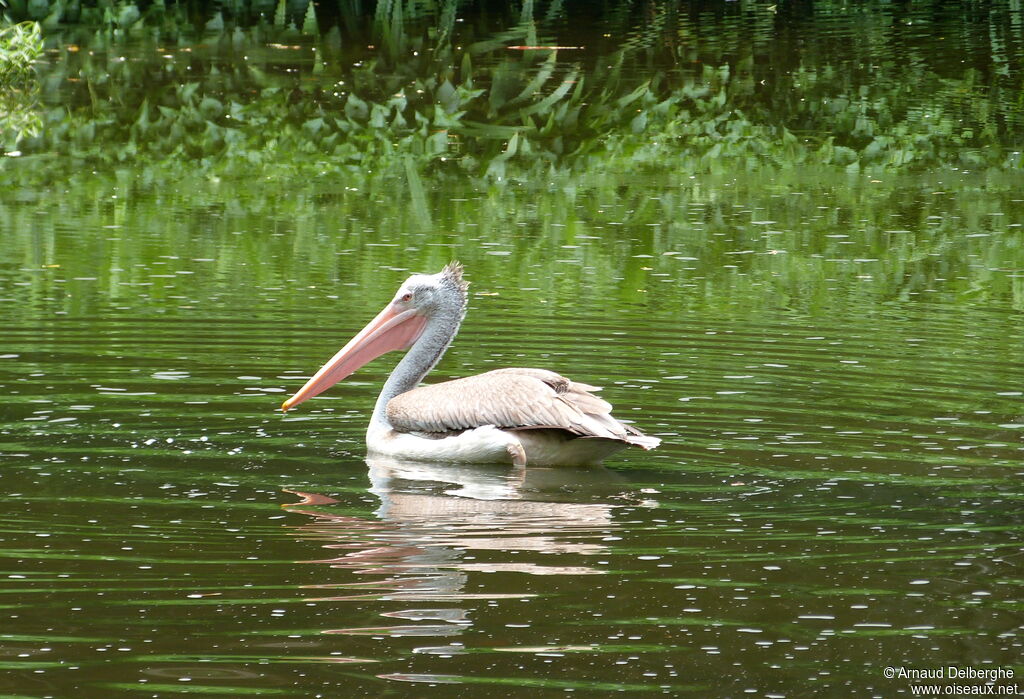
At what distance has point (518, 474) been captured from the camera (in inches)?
305

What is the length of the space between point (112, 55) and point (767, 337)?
15901mm

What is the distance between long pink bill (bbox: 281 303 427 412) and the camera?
28.2ft

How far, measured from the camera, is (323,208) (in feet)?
48.9

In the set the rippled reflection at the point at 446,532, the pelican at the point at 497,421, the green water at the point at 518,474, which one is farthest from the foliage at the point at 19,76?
the rippled reflection at the point at 446,532

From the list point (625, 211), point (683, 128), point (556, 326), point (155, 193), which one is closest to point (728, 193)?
Answer: point (625, 211)

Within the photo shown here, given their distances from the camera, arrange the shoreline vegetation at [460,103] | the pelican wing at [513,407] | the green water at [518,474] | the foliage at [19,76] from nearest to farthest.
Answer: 1. the green water at [518,474]
2. the pelican wing at [513,407]
3. the shoreline vegetation at [460,103]
4. the foliage at [19,76]

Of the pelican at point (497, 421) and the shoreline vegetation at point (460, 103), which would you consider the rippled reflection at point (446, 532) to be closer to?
the pelican at point (497, 421)

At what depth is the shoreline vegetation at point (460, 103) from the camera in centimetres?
1733

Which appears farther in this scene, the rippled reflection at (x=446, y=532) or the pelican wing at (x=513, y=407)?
the pelican wing at (x=513, y=407)

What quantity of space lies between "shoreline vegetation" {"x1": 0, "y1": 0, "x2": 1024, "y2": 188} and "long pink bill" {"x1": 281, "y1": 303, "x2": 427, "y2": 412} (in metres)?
7.18

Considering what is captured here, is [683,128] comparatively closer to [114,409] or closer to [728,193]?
[728,193]

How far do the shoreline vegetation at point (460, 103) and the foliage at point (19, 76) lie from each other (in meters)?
0.03

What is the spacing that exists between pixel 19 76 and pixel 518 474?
595 inches

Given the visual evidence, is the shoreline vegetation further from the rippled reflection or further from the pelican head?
the rippled reflection
